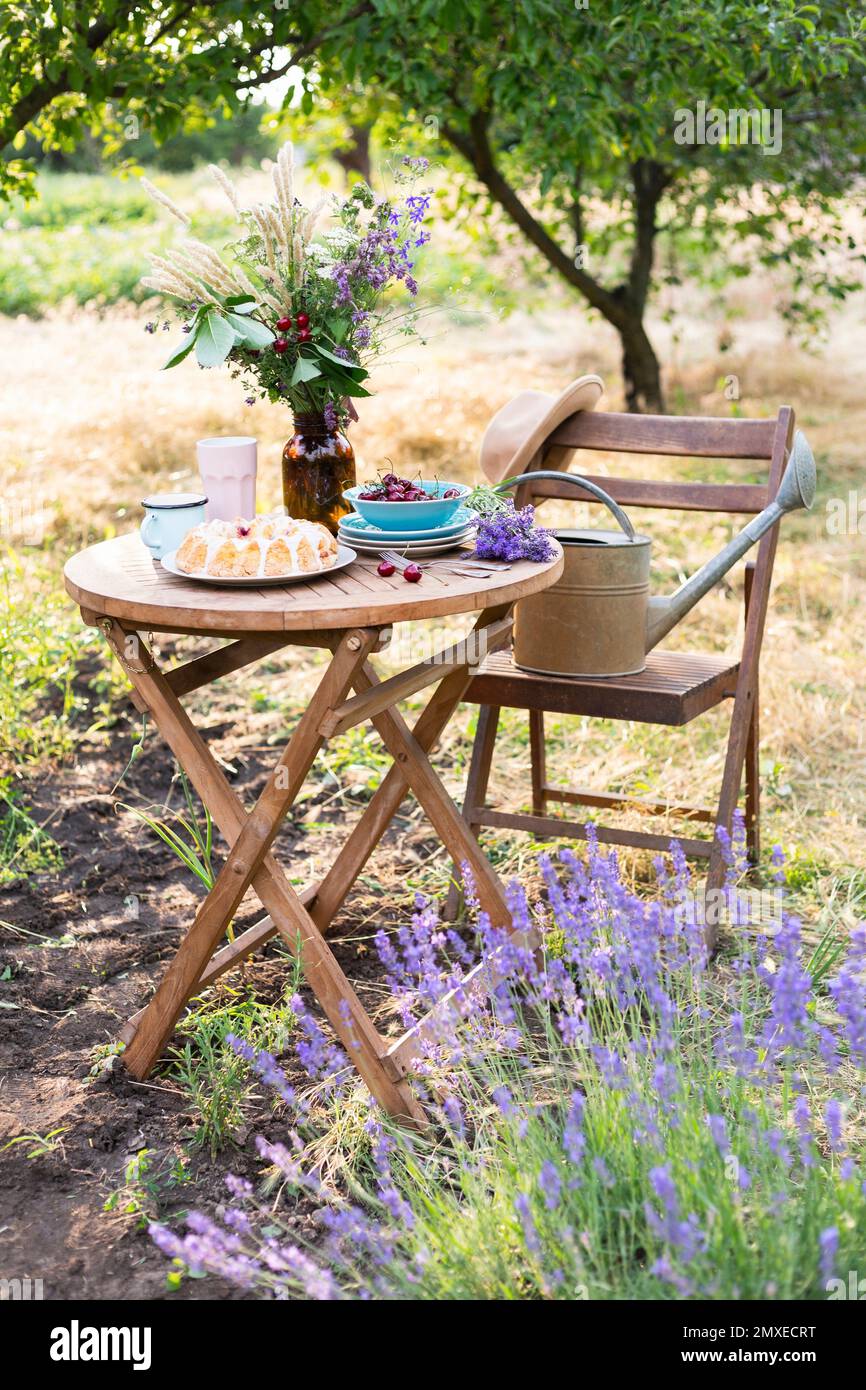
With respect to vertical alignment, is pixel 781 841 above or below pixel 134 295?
below

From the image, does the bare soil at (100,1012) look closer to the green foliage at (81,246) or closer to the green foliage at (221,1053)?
the green foliage at (221,1053)

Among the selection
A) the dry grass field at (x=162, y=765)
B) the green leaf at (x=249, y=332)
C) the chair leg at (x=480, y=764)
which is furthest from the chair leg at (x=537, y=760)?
the green leaf at (x=249, y=332)

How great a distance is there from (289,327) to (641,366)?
234 inches

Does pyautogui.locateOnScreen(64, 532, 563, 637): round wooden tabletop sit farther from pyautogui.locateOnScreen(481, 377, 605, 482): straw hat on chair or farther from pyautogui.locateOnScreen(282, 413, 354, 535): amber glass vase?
pyautogui.locateOnScreen(481, 377, 605, 482): straw hat on chair

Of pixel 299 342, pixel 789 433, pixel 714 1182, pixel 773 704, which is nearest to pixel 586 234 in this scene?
pixel 773 704

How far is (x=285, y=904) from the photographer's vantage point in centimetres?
261

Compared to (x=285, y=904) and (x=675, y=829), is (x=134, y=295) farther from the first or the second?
(x=285, y=904)

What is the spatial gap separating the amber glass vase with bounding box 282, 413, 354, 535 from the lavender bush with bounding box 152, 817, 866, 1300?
92cm

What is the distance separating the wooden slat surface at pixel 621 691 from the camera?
3113mm

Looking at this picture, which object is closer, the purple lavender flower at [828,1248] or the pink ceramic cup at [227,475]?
the purple lavender flower at [828,1248]

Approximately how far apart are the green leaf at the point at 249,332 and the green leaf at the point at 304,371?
74mm

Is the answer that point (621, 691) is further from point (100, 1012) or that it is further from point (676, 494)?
point (100, 1012)

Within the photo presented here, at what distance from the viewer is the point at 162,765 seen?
171 inches

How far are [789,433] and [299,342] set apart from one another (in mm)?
1280
